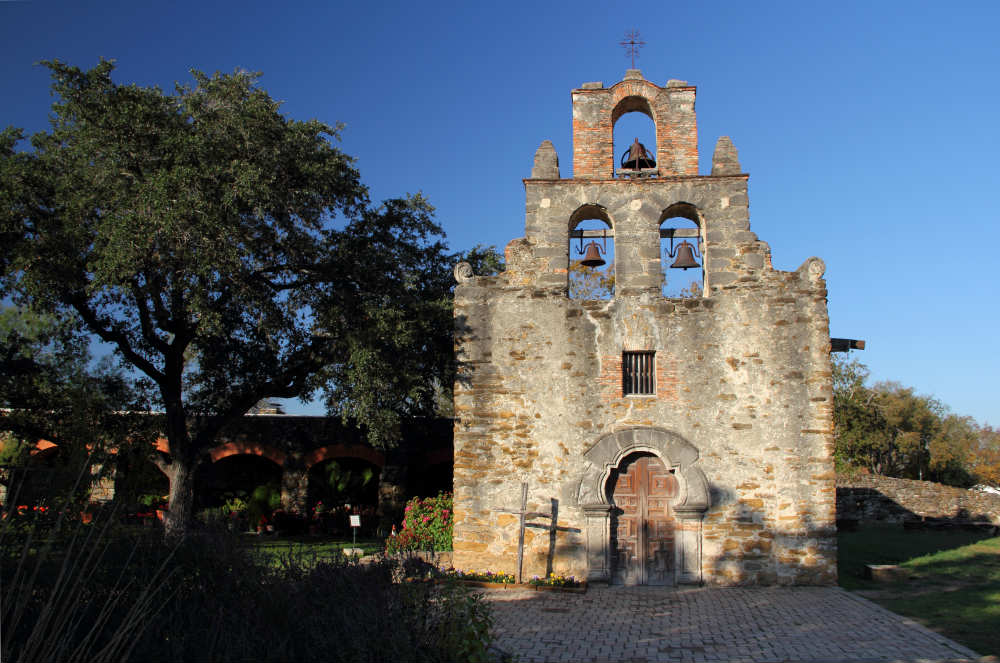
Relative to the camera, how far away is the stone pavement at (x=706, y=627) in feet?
24.1

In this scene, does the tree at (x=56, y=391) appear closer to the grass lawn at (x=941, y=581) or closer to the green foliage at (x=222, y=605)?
the green foliage at (x=222, y=605)

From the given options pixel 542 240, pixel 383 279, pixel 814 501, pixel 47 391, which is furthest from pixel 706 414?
pixel 47 391

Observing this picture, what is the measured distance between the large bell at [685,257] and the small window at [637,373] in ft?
5.28

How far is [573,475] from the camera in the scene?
11203 millimetres

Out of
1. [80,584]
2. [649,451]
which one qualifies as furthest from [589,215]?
[80,584]

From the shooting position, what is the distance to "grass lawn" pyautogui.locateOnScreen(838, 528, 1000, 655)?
846 cm

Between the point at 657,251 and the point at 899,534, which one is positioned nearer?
the point at 657,251

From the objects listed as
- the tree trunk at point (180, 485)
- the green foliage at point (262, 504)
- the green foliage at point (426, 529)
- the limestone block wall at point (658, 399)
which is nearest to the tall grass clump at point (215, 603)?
the limestone block wall at point (658, 399)

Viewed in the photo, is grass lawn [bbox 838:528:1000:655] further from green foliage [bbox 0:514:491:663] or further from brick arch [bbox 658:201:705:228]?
brick arch [bbox 658:201:705:228]

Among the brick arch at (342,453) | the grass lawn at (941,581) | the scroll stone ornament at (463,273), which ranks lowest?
the grass lawn at (941,581)

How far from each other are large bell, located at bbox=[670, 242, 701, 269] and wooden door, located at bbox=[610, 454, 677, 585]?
327 cm

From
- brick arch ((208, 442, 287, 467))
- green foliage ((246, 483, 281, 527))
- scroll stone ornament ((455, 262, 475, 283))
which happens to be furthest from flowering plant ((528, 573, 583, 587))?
brick arch ((208, 442, 287, 467))

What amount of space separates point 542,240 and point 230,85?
658 cm

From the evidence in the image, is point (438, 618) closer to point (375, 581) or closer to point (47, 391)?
point (375, 581)
